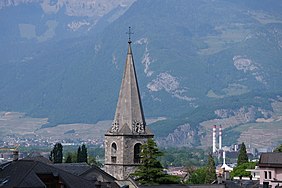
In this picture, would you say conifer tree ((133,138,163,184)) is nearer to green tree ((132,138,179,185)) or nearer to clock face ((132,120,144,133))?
green tree ((132,138,179,185))

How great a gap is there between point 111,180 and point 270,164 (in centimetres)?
1237

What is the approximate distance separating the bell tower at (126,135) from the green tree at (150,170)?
14.6ft

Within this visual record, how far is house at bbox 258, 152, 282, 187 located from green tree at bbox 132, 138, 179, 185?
688cm

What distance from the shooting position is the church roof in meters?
87.0

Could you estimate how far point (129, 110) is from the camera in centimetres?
8869

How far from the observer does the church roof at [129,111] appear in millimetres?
87000

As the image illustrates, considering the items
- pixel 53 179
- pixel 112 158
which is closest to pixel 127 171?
pixel 112 158

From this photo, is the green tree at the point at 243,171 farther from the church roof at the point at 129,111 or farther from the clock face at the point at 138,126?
the clock face at the point at 138,126

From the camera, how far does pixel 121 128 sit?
3440 inches

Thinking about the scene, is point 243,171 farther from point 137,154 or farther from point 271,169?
point 271,169

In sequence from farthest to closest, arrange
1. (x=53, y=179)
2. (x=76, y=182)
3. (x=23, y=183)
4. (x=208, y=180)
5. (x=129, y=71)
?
(x=208, y=180) < (x=129, y=71) < (x=76, y=182) < (x=53, y=179) < (x=23, y=183)

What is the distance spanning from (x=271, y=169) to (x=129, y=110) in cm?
1433

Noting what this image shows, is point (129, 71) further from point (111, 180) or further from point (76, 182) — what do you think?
point (76, 182)

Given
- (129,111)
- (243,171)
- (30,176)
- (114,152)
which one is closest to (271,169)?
(114,152)
